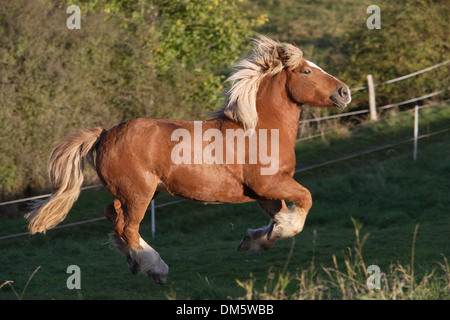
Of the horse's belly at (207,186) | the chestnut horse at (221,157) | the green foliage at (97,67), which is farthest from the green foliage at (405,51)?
the horse's belly at (207,186)

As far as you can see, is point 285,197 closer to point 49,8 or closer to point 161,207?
point 161,207

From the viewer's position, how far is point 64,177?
6.10 metres

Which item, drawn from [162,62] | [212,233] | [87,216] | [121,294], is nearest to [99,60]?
[162,62]

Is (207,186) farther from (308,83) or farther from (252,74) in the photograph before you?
(308,83)

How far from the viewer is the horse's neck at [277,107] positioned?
587cm

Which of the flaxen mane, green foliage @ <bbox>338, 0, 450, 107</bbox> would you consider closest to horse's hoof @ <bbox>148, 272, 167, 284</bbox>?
the flaxen mane

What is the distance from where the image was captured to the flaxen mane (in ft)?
18.8

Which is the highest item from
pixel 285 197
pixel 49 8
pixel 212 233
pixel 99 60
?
pixel 49 8

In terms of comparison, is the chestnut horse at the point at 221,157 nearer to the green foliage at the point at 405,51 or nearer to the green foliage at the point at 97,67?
the green foliage at the point at 97,67

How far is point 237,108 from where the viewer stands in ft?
18.8

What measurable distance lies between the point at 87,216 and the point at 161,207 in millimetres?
1514

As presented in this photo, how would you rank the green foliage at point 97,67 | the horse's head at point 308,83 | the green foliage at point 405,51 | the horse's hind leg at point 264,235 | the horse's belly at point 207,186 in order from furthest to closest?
the green foliage at point 405,51, the green foliage at point 97,67, the horse's hind leg at point 264,235, the horse's head at point 308,83, the horse's belly at point 207,186

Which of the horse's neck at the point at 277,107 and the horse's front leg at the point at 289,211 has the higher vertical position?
the horse's neck at the point at 277,107

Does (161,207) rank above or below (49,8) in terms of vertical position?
below
